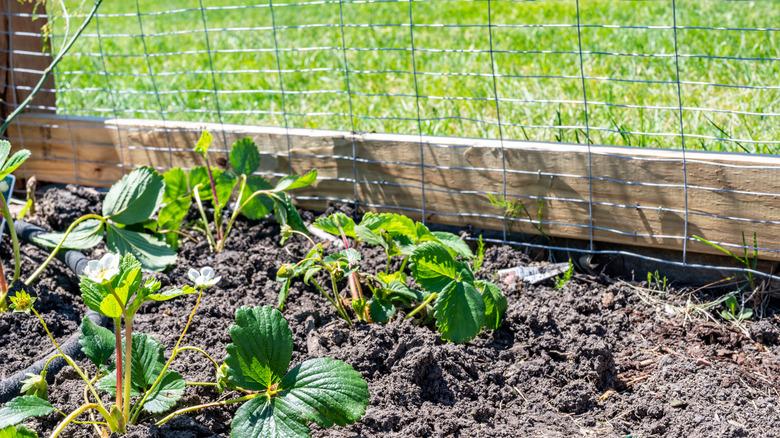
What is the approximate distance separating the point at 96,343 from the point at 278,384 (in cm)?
42

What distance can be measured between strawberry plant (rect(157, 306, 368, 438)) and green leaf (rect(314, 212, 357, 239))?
0.56 m

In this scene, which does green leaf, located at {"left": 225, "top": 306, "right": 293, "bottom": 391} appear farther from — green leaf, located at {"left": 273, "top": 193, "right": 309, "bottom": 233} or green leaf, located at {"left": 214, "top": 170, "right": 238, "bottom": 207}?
green leaf, located at {"left": 214, "top": 170, "right": 238, "bottom": 207}

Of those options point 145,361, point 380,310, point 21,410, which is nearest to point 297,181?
point 380,310

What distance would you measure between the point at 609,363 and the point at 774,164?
72 cm

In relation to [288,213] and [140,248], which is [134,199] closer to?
[140,248]

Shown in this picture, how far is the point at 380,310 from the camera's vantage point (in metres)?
2.26

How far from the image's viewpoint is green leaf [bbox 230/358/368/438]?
5.55 ft

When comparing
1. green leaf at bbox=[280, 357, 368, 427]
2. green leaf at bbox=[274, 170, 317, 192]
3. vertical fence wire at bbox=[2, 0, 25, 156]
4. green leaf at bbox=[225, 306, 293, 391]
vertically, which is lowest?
green leaf at bbox=[280, 357, 368, 427]

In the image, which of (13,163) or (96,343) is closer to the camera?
(96,343)

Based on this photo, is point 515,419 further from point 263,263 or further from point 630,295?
point 263,263

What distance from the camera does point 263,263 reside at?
105 inches

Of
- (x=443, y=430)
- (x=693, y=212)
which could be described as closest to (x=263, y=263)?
(x=443, y=430)

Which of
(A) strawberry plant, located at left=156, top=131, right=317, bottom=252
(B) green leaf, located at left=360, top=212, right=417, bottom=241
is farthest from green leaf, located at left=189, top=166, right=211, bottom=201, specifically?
(B) green leaf, located at left=360, top=212, right=417, bottom=241

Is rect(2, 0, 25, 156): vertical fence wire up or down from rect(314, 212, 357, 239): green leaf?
up
